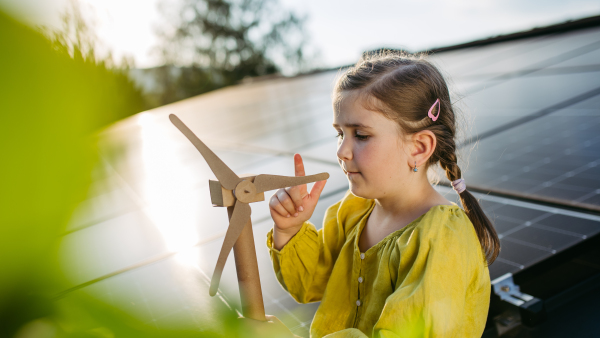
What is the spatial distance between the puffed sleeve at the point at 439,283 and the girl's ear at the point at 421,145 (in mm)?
234

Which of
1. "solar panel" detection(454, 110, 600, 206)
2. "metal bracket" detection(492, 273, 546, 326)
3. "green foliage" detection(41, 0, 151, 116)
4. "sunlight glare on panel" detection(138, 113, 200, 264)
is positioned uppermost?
"green foliage" detection(41, 0, 151, 116)

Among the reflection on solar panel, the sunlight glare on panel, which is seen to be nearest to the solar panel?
the reflection on solar panel

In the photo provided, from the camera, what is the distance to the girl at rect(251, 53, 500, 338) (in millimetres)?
1624

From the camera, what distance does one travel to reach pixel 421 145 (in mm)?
1943

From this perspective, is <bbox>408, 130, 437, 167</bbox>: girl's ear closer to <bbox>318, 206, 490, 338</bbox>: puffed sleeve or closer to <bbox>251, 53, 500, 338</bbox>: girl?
<bbox>251, 53, 500, 338</bbox>: girl

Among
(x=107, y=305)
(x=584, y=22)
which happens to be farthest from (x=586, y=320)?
(x=584, y=22)

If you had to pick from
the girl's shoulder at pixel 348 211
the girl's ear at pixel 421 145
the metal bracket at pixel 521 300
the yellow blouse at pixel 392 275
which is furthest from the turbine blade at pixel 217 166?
the metal bracket at pixel 521 300

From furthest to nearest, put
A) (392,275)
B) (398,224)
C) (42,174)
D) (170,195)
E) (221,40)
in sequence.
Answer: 1. (221,40)
2. (170,195)
3. (398,224)
4. (392,275)
5. (42,174)

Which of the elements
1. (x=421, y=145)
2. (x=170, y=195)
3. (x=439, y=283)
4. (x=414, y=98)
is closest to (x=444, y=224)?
(x=439, y=283)

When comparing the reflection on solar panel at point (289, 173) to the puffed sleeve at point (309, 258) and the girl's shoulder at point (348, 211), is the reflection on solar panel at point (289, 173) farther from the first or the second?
the girl's shoulder at point (348, 211)

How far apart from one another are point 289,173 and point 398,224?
2.84m

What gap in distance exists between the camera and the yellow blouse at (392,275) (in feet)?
5.21

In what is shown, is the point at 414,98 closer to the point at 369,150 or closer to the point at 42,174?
the point at 369,150

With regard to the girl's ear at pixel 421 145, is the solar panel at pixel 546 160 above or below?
below
